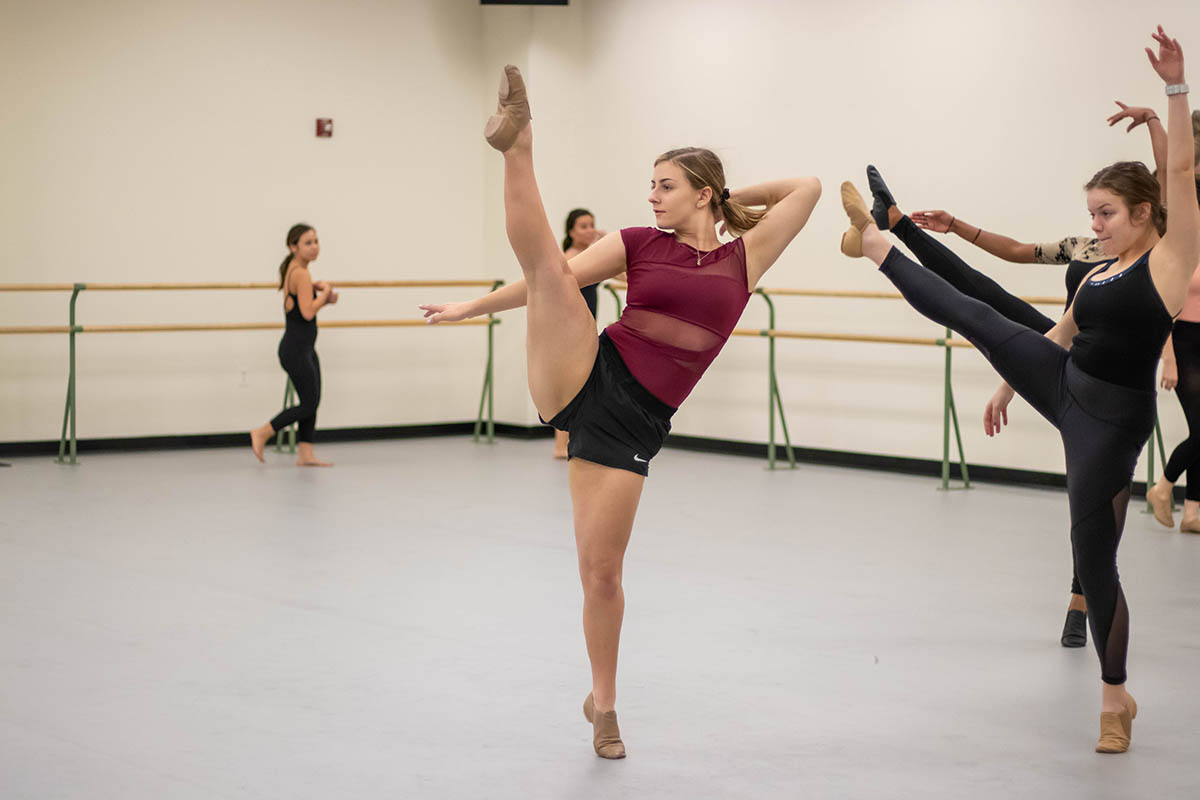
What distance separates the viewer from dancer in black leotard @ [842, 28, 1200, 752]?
3.09 meters

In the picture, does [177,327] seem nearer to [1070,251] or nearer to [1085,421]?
[1070,251]

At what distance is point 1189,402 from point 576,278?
3818 mm

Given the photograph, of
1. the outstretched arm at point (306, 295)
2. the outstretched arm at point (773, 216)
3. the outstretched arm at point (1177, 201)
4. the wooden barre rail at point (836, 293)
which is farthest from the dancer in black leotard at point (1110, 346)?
the outstretched arm at point (306, 295)

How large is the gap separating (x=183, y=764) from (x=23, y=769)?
0.33 meters

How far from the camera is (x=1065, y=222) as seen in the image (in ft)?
23.6

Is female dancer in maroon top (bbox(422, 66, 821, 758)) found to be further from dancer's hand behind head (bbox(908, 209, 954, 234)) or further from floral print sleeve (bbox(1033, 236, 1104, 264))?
floral print sleeve (bbox(1033, 236, 1104, 264))

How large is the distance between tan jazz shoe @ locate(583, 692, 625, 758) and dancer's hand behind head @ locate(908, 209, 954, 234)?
64.5 inches

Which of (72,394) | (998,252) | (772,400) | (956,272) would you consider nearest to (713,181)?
(956,272)

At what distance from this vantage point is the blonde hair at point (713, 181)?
3219 millimetres

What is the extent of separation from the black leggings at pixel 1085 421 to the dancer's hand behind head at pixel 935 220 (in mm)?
623

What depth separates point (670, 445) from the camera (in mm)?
9289

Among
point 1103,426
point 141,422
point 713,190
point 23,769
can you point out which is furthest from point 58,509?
point 1103,426

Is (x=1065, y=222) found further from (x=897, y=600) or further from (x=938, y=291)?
(x=938, y=291)

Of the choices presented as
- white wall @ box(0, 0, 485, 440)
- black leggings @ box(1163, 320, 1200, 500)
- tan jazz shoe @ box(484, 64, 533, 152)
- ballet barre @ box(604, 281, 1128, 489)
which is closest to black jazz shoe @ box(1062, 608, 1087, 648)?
black leggings @ box(1163, 320, 1200, 500)
